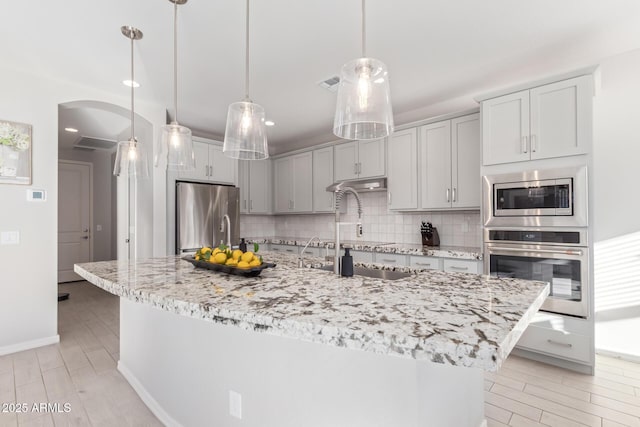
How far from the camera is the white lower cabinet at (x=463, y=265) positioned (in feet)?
9.46

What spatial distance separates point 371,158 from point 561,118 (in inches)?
77.1

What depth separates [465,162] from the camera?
10.5 ft

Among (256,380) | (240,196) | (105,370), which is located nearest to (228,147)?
(256,380)

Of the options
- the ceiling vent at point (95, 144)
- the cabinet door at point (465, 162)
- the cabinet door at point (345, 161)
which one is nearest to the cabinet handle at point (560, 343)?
the cabinet door at point (465, 162)

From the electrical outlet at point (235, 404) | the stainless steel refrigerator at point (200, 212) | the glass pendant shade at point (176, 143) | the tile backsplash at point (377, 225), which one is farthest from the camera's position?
the stainless steel refrigerator at point (200, 212)

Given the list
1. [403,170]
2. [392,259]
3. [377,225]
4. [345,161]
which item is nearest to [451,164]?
[403,170]

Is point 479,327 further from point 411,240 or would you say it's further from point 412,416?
point 411,240

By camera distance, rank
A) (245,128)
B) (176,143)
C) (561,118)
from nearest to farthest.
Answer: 1. (245,128)
2. (176,143)
3. (561,118)

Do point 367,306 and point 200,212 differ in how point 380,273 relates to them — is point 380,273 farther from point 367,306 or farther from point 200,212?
point 200,212

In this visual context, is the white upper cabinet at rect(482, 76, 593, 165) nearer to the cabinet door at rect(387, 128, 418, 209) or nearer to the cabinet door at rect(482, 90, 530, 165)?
the cabinet door at rect(482, 90, 530, 165)

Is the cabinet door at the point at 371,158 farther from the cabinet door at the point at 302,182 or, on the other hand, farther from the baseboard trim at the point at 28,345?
the baseboard trim at the point at 28,345

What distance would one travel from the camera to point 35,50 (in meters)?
2.48

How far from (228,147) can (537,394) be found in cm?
259

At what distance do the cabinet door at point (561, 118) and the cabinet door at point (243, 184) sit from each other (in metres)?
3.77
